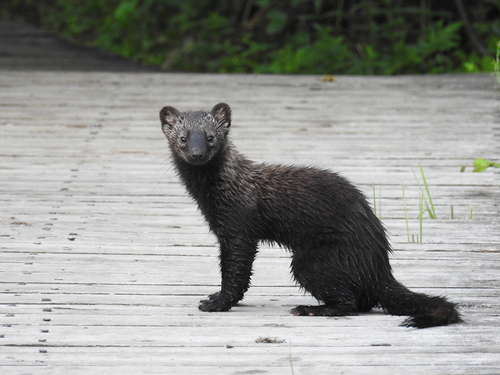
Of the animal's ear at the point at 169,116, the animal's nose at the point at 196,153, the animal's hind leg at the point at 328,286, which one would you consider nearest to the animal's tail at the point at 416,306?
the animal's hind leg at the point at 328,286

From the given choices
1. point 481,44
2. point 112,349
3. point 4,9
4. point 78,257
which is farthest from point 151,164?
point 4,9

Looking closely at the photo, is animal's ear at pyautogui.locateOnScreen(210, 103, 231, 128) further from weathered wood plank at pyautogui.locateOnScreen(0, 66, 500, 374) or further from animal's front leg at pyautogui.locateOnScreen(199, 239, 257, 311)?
weathered wood plank at pyautogui.locateOnScreen(0, 66, 500, 374)

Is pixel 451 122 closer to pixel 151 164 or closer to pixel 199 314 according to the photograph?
pixel 151 164

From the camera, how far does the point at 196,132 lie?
379 cm

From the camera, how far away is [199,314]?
3412 millimetres

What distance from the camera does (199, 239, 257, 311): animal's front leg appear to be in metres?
3.59

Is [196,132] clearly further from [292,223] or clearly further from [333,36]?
[333,36]

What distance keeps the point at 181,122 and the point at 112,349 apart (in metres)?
1.43

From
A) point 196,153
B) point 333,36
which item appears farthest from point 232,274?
point 333,36

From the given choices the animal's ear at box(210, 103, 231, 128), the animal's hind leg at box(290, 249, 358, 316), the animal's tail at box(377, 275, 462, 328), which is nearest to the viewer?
the animal's tail at box(377, 275, 462, 328)

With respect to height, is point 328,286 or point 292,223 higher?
point 292,223

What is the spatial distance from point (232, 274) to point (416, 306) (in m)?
0.90

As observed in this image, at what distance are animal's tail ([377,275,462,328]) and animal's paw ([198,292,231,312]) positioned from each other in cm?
74

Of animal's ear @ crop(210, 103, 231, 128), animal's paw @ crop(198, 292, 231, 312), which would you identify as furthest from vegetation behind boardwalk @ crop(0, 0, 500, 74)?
animal's paw @ crop(198, 292, 231, 312)
